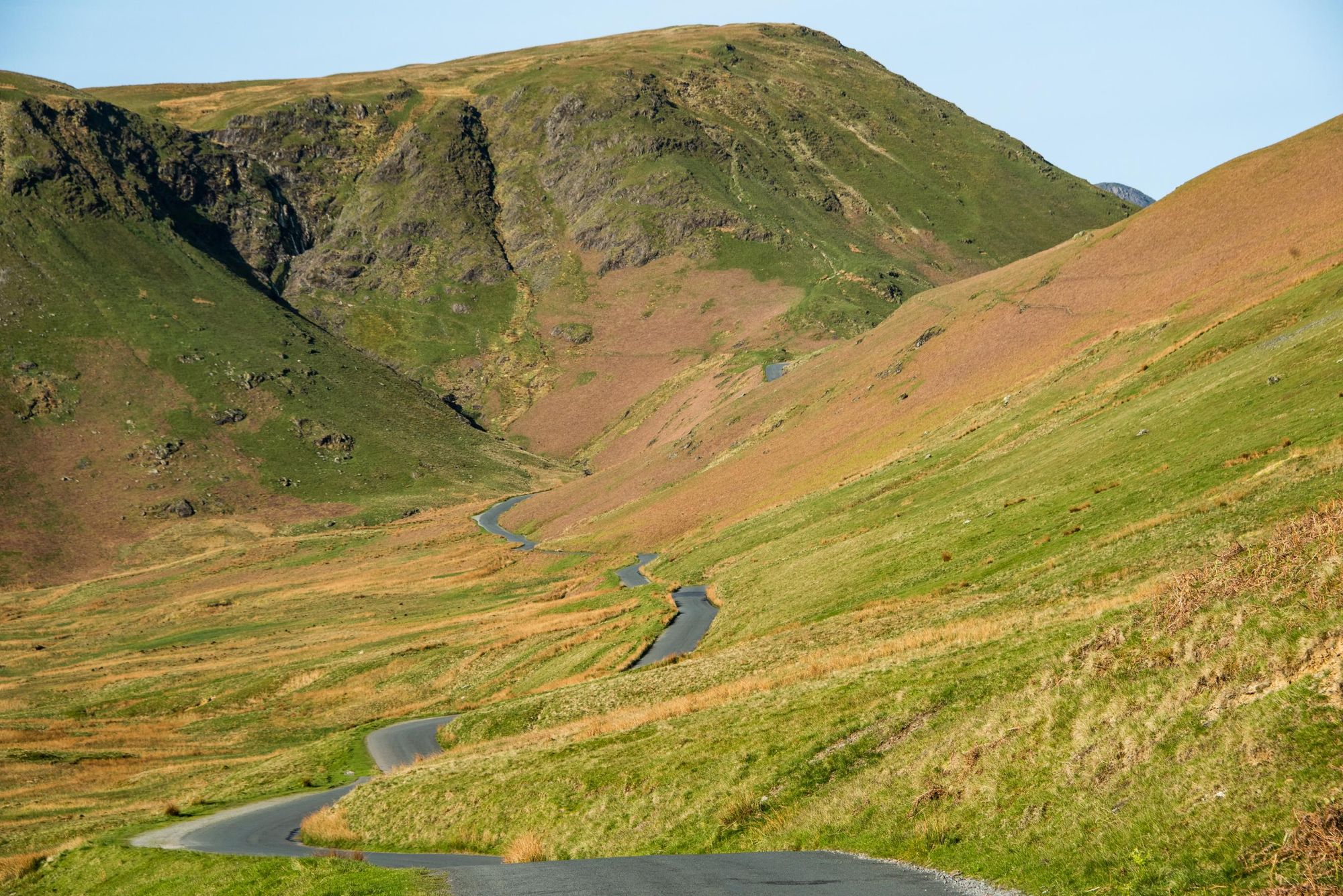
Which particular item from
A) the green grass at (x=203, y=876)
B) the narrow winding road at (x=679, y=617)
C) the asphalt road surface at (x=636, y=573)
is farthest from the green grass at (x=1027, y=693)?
the asphalt road surface at (x=636, y=573)

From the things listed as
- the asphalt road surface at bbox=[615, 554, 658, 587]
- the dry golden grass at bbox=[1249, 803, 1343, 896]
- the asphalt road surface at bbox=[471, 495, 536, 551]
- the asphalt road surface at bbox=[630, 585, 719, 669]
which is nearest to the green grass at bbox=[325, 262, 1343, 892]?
the dry golden grass at bbox=[1249, 803, 1343, 896]

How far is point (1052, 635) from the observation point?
2842cm

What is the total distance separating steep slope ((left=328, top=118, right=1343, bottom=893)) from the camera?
16.7m

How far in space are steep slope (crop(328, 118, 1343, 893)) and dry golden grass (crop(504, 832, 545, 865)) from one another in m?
0.63

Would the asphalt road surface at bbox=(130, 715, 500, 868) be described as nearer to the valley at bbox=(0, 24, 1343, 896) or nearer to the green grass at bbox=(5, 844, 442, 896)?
the valley at bbox=(0, 24, 1343, 896)

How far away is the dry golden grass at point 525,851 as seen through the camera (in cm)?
2672

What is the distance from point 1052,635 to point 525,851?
16.5m

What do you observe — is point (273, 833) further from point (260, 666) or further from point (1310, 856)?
point (260, 666)

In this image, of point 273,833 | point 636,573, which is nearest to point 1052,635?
point 273,833

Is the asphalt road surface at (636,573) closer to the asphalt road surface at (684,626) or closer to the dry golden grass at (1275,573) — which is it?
the asphalt road surface at (684,626)

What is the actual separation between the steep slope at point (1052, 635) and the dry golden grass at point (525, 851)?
630 millimetres

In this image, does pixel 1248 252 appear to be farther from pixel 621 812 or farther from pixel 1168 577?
pixel 621 812

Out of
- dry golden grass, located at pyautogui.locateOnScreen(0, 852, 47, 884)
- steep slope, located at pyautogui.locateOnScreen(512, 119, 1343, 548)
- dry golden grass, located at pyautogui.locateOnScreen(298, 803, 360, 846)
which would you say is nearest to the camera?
dry golden grass, located at pyautogui.locateOnScreen(0, 852, 47, 884)

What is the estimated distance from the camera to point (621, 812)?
28.0 metres
